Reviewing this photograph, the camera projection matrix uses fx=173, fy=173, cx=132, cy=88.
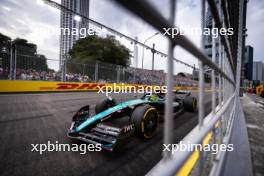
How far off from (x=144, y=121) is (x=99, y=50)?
31070mm

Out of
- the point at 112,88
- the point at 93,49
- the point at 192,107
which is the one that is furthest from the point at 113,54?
the point at 192,107

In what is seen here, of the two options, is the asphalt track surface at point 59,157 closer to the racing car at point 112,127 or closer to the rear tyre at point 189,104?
the racing car at point 112,127

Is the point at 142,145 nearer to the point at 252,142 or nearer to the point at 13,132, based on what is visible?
the point at 252,142

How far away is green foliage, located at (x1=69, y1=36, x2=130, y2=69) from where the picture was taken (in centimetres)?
3203

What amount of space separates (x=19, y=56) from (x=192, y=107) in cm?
959

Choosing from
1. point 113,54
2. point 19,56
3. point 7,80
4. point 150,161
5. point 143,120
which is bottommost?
point 150,161

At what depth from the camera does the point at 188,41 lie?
606 millimetres

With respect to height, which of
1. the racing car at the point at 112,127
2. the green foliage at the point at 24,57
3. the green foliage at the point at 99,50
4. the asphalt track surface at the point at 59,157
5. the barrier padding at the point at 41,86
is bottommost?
the asphalt track surface at the point at 59,157

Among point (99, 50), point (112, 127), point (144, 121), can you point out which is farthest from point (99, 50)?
→ point (112, 127)

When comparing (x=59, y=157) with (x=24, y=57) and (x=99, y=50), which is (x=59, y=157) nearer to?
(x=24, y=57)

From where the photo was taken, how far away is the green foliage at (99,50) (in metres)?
32.0

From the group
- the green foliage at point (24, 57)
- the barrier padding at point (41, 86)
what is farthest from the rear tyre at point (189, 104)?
the green foliage at point (24, 57)

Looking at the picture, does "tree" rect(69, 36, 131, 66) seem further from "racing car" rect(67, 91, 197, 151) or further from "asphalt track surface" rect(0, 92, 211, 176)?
"racing car" rect(67, 91, 197, 151)

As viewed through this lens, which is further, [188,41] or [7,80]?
[7,80]
